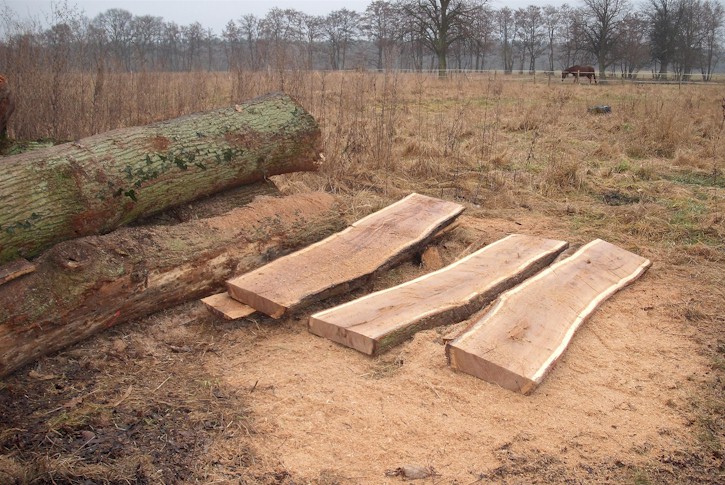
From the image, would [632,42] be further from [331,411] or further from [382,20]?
[331,411]

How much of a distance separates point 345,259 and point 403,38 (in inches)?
1224

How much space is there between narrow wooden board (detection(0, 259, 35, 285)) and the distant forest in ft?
14.6

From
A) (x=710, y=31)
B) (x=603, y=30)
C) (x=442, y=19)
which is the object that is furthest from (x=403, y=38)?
(x=710, y=31)

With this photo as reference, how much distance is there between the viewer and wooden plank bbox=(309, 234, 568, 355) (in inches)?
132

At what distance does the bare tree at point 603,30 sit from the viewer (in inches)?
1539

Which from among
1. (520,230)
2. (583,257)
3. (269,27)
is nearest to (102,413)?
(583,257)

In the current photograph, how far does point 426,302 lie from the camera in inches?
145

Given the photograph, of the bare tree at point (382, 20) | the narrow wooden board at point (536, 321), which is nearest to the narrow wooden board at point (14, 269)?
the narrow wooden board at point (536, 321)

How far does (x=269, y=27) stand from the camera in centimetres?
1120

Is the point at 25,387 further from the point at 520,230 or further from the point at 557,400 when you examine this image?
the point at 520,230

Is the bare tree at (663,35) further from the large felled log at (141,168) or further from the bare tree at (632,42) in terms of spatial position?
the large felled log at (141,168)

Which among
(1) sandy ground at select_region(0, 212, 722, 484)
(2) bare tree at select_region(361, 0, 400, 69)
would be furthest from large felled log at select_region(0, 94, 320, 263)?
(2) bare tree at select_region(361, 0, 400, 69)

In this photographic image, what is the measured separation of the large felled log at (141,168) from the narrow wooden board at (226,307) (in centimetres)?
84

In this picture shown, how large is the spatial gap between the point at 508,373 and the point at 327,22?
52.2 metres
